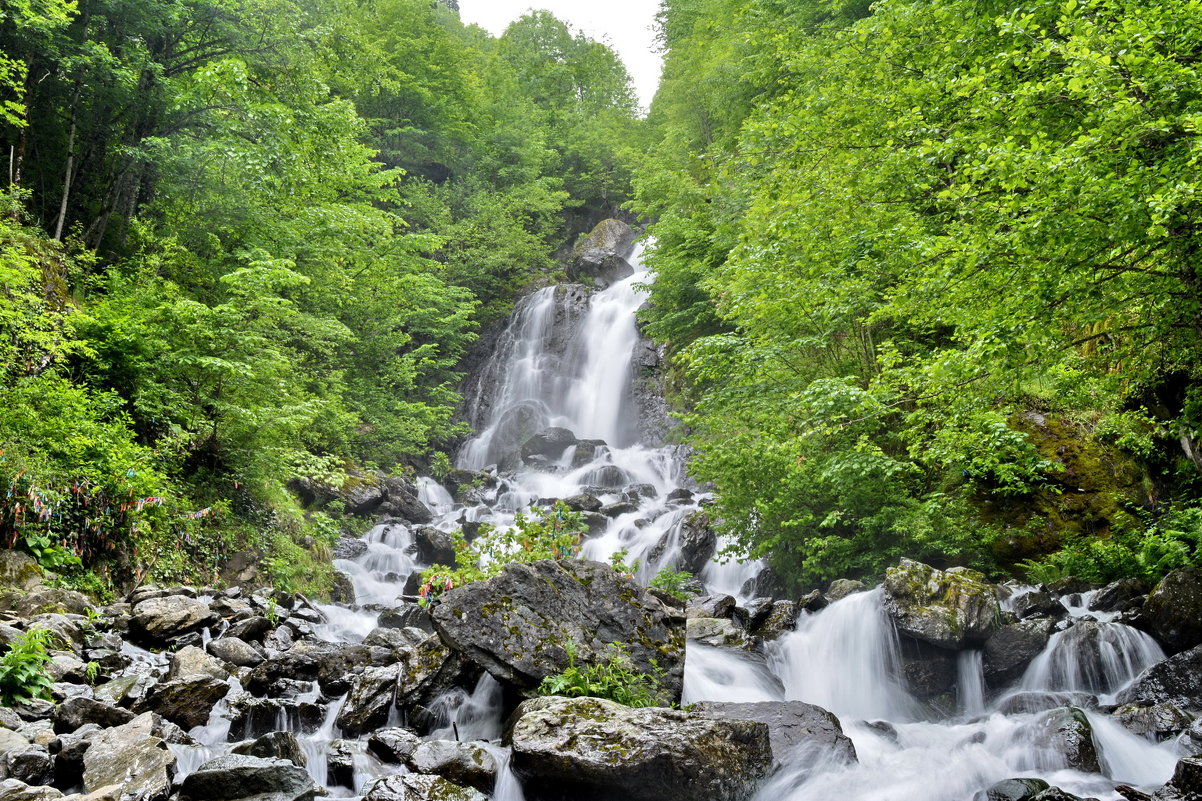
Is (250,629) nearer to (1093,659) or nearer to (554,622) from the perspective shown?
(554,622)

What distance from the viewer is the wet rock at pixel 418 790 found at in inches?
171

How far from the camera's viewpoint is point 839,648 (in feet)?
25.8

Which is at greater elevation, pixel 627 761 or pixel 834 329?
pixel 834 329

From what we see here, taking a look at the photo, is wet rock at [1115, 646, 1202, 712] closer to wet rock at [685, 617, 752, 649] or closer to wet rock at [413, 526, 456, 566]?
wet rock at [685, 617, 752, 649]

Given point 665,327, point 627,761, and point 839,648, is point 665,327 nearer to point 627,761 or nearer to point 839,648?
point 839,648

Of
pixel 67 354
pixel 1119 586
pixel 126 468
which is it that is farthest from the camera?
pixel 67 354

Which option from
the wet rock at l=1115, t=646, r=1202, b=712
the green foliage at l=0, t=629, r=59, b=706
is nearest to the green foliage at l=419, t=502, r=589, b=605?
the green foliage at l=0, t=629, r=59, b=706

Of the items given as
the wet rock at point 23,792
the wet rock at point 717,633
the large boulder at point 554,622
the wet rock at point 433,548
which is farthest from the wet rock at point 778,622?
the wet rock at point 433,548

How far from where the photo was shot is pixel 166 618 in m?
7.27

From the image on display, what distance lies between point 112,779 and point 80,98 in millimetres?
13408

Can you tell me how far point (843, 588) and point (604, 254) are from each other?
23.1 meters

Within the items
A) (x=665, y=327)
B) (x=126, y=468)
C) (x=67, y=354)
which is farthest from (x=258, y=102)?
(x=665, y=327)

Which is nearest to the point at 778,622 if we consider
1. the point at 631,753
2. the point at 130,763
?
the point at 631,753

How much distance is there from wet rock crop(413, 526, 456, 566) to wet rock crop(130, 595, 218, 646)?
22.9 feet
